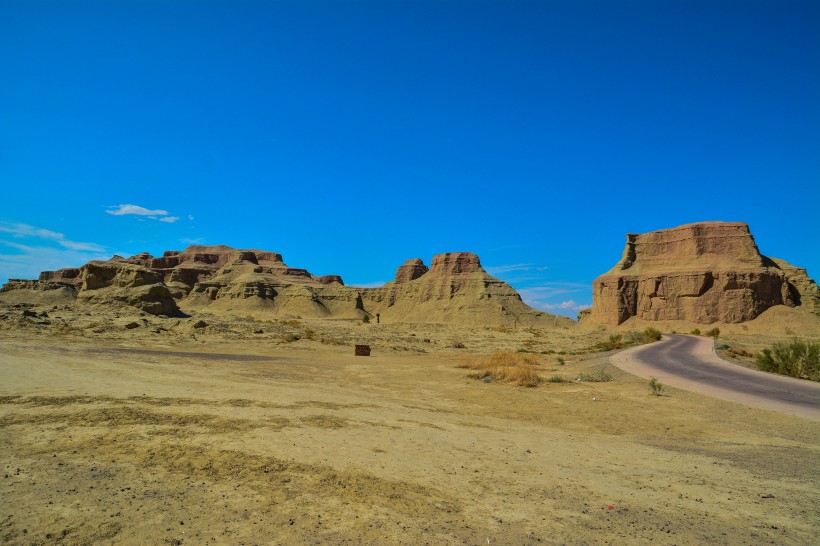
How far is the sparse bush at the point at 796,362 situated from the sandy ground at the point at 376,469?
9.71 m

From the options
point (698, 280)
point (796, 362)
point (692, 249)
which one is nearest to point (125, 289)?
point (796, 362)

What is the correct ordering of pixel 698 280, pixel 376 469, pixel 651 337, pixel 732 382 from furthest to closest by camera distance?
pixel 698 280 → pixel 651 337 → pixel 732 382 → pixel 376 469

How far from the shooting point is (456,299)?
111812mm

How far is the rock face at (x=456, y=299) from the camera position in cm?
10281

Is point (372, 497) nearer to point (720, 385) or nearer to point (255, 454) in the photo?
point (255, 454)

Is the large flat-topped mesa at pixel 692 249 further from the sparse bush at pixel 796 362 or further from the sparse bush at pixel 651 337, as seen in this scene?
the sparse bush at pixel 796 362

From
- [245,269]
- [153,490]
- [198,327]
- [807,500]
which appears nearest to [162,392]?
[153,490]

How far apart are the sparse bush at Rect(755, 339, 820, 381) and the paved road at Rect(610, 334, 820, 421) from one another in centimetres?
79

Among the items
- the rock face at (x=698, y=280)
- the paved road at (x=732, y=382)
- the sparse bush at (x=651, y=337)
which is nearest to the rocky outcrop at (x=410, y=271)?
the rock face at (x=698, y=280)

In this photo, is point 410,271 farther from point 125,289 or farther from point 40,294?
point 125,289

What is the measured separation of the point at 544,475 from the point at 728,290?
82.7 m

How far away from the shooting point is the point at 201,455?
647 centimetres

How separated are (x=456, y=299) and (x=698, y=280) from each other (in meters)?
50.6

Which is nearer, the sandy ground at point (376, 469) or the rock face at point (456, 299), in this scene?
the sandy ground at point (376, 469)
